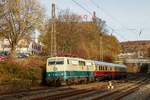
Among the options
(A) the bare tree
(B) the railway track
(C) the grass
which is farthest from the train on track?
(A) the bare tree

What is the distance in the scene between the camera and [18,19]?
63438 millimetres

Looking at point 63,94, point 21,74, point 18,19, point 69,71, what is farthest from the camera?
point 18,19

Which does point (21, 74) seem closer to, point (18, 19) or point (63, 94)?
point (63, 94)

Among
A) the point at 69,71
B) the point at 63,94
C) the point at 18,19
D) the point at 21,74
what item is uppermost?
the point at 18,19

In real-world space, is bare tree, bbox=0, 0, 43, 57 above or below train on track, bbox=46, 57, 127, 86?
above

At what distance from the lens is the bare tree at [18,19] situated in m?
61.8

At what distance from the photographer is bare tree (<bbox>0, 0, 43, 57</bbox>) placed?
6184 cm

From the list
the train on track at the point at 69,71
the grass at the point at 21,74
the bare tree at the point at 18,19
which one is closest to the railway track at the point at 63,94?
the grass at the point at 21,74

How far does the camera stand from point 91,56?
95438mm

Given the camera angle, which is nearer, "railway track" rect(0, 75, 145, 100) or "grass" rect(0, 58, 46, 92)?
"railway track" rect(0, 75, 145, 100)

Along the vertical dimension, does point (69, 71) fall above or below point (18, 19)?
below

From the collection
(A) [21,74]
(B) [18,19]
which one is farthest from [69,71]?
(B) [18,19]

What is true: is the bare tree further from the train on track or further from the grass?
the grass

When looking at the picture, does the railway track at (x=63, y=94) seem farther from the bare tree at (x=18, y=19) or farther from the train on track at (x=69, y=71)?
the bare tree at (x=18, y=19)
